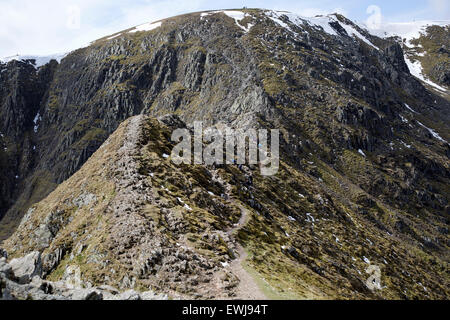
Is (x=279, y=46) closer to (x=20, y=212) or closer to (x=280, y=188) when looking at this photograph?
(x=280, y=188)

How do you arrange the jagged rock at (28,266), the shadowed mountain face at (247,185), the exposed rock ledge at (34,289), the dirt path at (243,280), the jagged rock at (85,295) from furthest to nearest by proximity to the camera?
1. the shadowed mountain face at (247,185)
2. the dirt path at (243,280)
3. the jagged rock at (28,266)
4. the jagged rock at (85,295)
5. the exposed rock ledge at (34,289)

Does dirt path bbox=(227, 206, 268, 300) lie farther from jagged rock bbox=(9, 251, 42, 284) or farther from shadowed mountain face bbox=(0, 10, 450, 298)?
jagged rock bbox=(9, 251, 42, 284)

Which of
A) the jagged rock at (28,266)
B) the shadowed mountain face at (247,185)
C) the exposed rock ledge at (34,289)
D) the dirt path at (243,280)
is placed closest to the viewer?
the exposed rock ledge at (34,289)

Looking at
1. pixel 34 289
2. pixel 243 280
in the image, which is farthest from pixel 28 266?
pixel 243 280

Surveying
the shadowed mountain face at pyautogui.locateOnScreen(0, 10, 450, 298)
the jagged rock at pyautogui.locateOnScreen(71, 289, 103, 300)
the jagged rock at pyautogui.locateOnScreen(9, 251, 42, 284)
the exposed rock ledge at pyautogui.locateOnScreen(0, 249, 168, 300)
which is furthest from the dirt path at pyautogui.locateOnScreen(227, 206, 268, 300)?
the jagged rock at pyautogui.locateOnScreen(9, 251, 42, 284)

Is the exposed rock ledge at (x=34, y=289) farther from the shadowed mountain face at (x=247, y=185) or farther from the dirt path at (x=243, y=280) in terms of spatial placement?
the dirt path at (x=243, y=280)

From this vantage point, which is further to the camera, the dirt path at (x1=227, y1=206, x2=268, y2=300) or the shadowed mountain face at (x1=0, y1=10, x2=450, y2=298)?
the shadowed mountain face at (x1=0, y1=10, x2=450, y2=298)

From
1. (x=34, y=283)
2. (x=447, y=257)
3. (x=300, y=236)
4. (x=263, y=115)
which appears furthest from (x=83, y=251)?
(x=447, y=257)

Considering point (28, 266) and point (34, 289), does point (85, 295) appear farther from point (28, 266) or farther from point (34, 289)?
point (28, 266)

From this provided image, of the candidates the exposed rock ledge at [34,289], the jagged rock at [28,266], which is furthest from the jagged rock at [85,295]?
the jagged rock at [28,266]
